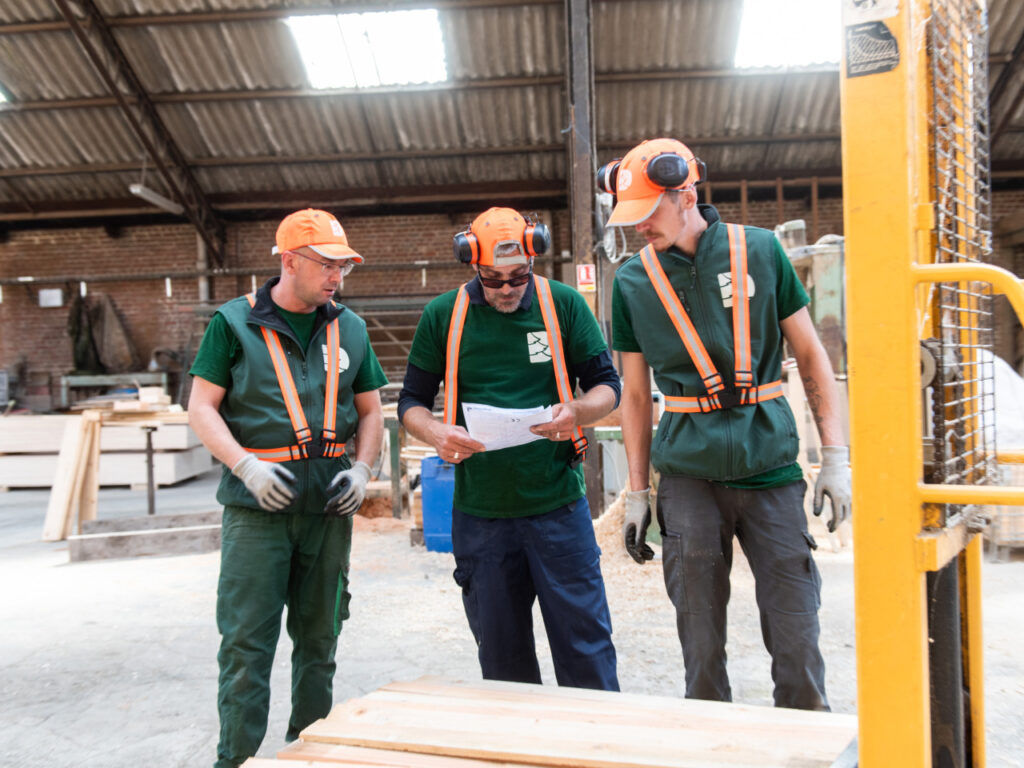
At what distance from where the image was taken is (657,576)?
226 inches

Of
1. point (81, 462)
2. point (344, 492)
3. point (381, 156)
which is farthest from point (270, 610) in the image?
point (381, 156)

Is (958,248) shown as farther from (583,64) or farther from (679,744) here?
(583,64)

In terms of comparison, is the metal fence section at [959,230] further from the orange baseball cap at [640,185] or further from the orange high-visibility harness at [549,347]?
the orange high-visibility harness at [549,347]

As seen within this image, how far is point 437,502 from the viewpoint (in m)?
6.54

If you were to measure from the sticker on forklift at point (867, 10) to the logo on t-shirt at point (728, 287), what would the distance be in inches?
49.0

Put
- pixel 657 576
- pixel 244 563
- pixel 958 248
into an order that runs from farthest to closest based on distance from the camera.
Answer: pixel 657 576 → pixel 244 563 → pixel 958 248

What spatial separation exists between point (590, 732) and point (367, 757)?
52 cm

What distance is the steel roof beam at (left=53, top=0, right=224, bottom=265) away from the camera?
444 inches

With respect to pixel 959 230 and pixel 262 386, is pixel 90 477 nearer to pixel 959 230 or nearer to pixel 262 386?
pixel 262 386

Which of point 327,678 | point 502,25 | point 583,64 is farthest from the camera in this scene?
point 502,25

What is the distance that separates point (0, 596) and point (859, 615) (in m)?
6.60

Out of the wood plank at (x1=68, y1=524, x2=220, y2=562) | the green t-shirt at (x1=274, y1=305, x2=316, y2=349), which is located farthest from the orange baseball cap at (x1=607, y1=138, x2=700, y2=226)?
the wood plank at (x1=68, y1=524, x2=220, y2=562)

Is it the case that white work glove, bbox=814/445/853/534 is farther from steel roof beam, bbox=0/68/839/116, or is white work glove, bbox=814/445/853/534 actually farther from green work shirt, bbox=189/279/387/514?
steel roof beam, bbox=0/68/839/116

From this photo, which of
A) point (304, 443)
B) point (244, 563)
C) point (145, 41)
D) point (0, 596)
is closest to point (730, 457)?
point (304, 443)
